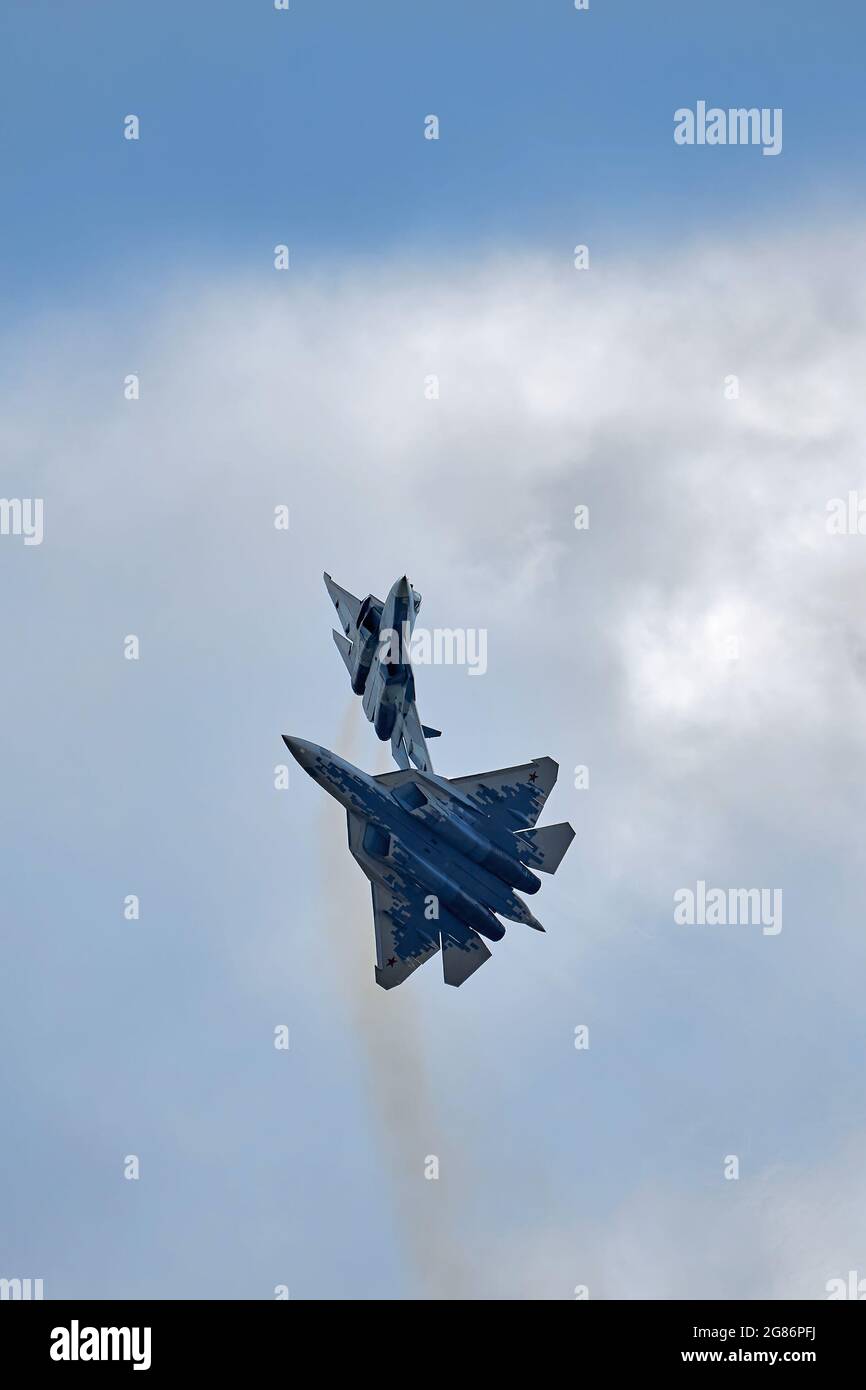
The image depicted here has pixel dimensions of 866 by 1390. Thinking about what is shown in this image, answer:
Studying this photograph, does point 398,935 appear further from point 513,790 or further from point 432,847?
point 513,790

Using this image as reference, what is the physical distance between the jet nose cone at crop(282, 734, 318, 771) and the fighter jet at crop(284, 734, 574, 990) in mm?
54

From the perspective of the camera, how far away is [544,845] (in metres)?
88.6

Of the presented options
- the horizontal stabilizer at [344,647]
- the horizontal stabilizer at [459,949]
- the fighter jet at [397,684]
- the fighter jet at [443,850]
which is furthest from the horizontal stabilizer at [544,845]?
the horizontal stabilizer at [344,647]

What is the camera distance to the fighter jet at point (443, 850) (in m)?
85.6

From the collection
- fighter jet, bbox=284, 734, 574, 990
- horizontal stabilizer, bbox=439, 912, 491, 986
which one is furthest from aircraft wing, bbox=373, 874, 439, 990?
horizontal stabilizer, bbox=439, 912, 491, 986

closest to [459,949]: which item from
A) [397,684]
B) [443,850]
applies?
[443,850]

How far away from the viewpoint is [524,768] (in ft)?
299

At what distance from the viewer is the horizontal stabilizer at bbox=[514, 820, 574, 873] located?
88500 mm

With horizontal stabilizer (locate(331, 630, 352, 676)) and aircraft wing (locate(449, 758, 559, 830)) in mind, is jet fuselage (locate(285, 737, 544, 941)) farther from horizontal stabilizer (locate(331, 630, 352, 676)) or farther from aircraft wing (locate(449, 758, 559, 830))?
horizontal stabilizer (locate(331, 630, 352, 676))

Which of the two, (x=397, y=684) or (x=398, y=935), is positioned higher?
(x=397, y=684)

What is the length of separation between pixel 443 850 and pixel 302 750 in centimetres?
954
